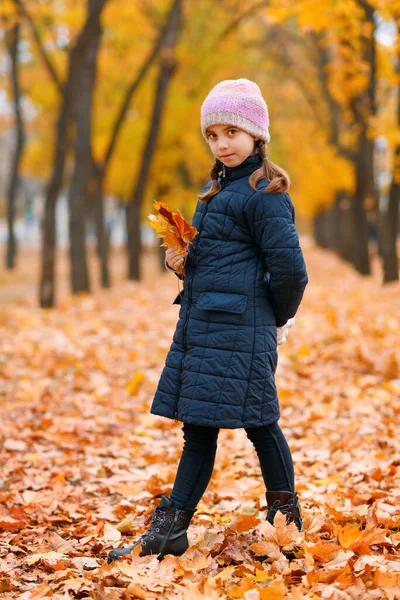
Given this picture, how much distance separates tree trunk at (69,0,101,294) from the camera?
1567cm

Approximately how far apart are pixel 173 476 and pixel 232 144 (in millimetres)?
2237

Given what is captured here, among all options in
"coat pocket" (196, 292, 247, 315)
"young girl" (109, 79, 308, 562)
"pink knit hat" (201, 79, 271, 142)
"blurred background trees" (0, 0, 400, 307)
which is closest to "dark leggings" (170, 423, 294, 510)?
"young girl" (109, 79, 308, 562)

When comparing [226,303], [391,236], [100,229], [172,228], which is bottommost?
[226,303]

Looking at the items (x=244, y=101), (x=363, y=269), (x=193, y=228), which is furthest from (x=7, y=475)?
(x=363, y=269)

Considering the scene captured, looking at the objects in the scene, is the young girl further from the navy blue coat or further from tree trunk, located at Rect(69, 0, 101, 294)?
tree trunk, located at Rect(69, 0, 101, 294)

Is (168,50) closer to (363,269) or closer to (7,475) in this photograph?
(363,269)

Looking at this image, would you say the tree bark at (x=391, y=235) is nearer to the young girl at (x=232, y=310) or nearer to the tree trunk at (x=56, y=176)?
the tree trunk at (x=56, y=176)

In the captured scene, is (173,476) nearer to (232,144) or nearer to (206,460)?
(206,460)

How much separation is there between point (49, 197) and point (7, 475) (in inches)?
383

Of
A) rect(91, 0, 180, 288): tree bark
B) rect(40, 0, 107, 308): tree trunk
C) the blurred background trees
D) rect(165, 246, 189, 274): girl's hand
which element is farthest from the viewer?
rect(91, 0, 180, 288): tree bark

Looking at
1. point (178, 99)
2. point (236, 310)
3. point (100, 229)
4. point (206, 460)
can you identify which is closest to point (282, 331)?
point (236, 310)

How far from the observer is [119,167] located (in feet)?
79.1

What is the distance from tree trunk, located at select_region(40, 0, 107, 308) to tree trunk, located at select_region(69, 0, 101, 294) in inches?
60.9

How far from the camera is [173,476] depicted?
470cm
